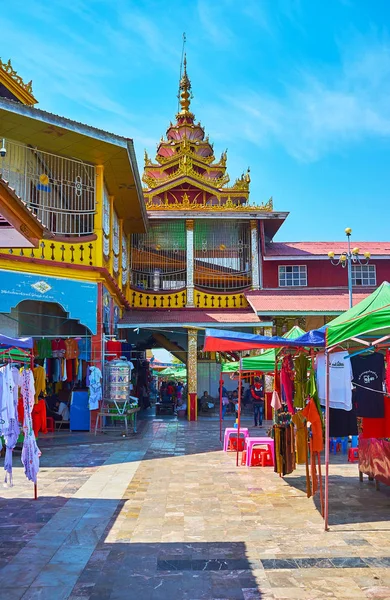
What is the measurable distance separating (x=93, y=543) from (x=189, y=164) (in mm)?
20975

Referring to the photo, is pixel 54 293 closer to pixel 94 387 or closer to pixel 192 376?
pixel 94 387

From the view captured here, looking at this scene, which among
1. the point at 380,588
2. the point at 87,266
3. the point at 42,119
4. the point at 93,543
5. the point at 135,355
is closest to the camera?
the point at 380,588

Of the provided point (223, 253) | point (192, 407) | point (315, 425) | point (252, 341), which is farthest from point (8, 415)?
point (223, 253)

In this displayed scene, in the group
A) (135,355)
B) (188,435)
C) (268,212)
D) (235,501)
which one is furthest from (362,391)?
(135,355)

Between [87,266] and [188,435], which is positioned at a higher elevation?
[87,266]

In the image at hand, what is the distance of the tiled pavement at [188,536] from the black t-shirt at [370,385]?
117 cm

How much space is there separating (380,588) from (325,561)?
72 centimetres

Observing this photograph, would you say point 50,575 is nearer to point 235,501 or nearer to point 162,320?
point 235,501

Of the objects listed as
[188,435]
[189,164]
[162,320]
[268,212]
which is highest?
[189,164]

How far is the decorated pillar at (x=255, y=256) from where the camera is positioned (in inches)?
835

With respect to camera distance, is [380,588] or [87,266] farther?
[87,266]

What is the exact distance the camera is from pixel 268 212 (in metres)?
20.7

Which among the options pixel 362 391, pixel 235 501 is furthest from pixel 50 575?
pixel 362 391

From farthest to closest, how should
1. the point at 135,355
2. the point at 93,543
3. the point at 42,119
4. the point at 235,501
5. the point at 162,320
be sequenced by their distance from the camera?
the point at 135,355 → the point at 162,320 → the point at 42,119 → the point at 235,501 → the point at 93,543
